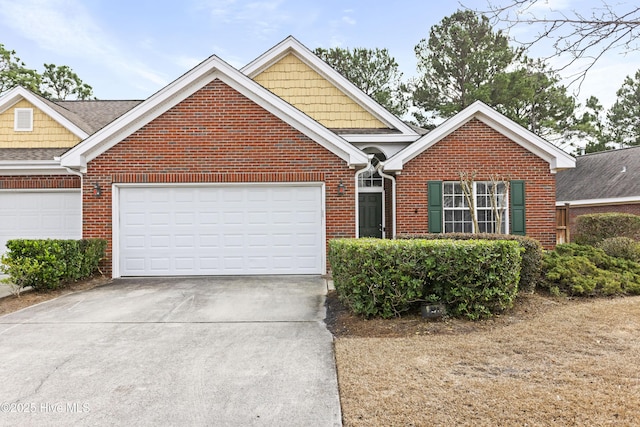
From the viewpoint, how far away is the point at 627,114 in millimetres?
35250

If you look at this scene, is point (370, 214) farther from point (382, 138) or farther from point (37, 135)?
point (37, 135)

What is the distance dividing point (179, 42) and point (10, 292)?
34.2ft

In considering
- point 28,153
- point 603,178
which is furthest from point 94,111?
point 603,178

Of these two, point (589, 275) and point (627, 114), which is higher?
point (627, 114)

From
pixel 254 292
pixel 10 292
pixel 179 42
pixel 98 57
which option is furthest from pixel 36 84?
pixel 254 292

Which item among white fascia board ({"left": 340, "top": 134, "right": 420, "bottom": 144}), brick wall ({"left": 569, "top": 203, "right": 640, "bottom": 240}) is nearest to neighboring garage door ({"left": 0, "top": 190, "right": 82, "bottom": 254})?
white fascia board ({"left": 340, "top": 134, "right": 420, "bottom": 144})

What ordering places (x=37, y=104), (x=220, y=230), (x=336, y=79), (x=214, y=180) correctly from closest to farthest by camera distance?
(x=214, y=180), (x=220, y=230), (x=37, y=104), (x=336, y=79)

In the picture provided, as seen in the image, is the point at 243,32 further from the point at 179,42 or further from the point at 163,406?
the point at 163,406

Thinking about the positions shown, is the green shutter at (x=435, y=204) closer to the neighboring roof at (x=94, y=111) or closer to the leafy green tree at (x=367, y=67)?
the neighboring roof at (x=94, y=111)

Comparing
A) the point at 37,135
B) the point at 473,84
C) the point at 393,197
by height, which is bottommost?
the point at 393,197

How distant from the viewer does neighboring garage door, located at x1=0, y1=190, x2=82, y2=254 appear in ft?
34.7

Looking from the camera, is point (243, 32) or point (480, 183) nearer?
point (480, 183)

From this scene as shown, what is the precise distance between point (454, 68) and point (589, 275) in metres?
23.5

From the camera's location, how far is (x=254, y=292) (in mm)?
8008
